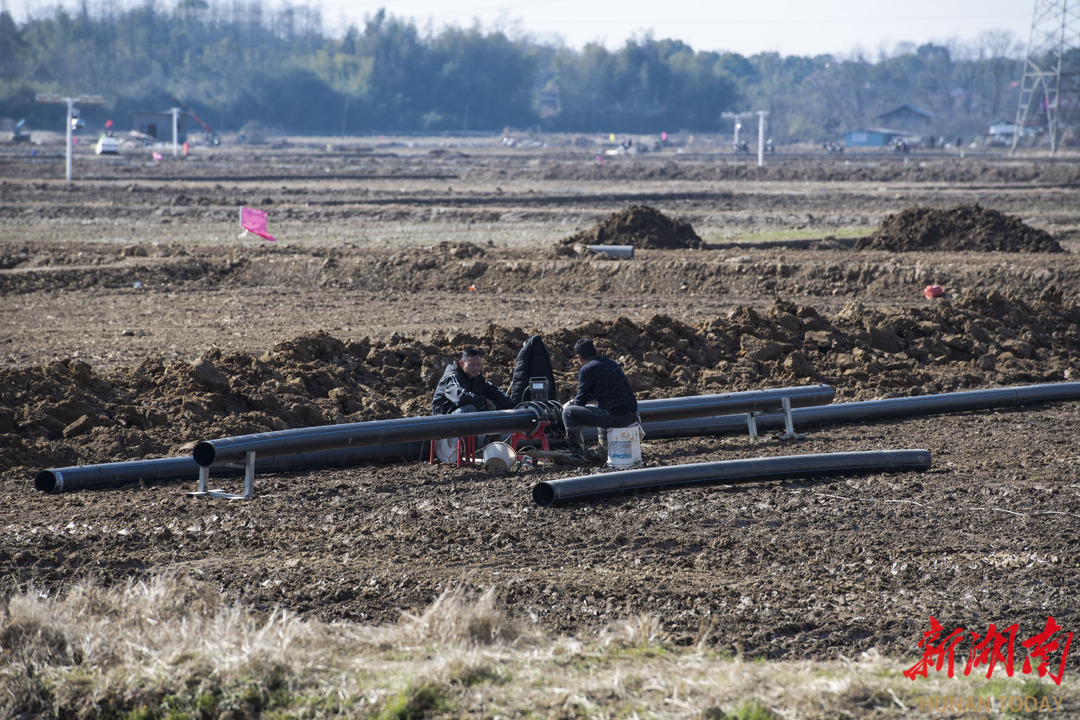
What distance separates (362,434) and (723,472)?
9.49 ft

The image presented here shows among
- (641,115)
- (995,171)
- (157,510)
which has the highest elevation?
(641,115)

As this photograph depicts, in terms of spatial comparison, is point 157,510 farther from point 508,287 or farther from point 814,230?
point 814,230

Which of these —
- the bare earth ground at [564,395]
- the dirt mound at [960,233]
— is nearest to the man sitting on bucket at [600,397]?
the bare earth ground at [564,395]

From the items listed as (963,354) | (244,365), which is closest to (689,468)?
(244,365)

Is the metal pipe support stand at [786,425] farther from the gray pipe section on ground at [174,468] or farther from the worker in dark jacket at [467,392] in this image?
the gray pipe section on ground at [174,468]

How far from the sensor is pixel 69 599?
17.0 feet

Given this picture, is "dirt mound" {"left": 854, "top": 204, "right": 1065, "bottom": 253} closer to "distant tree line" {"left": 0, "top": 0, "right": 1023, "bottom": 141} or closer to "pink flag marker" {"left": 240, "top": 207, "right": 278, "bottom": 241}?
"pink flag marker" {"left": 240, "top": 207, "right": 278, "bottom": 241}

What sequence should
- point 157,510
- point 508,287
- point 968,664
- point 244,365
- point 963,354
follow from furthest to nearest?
1. point 508,287
2. point 963,354
3. point 244,365
4. point 157,510
5. point 968,664

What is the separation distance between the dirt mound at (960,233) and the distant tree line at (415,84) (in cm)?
12199

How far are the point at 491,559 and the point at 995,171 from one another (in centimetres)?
5729

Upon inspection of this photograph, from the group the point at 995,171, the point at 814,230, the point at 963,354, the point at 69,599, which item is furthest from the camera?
the point at 995,171

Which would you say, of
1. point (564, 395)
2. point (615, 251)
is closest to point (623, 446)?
point (564, 395)

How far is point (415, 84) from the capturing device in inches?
6029

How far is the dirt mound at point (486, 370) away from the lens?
9539 mm
